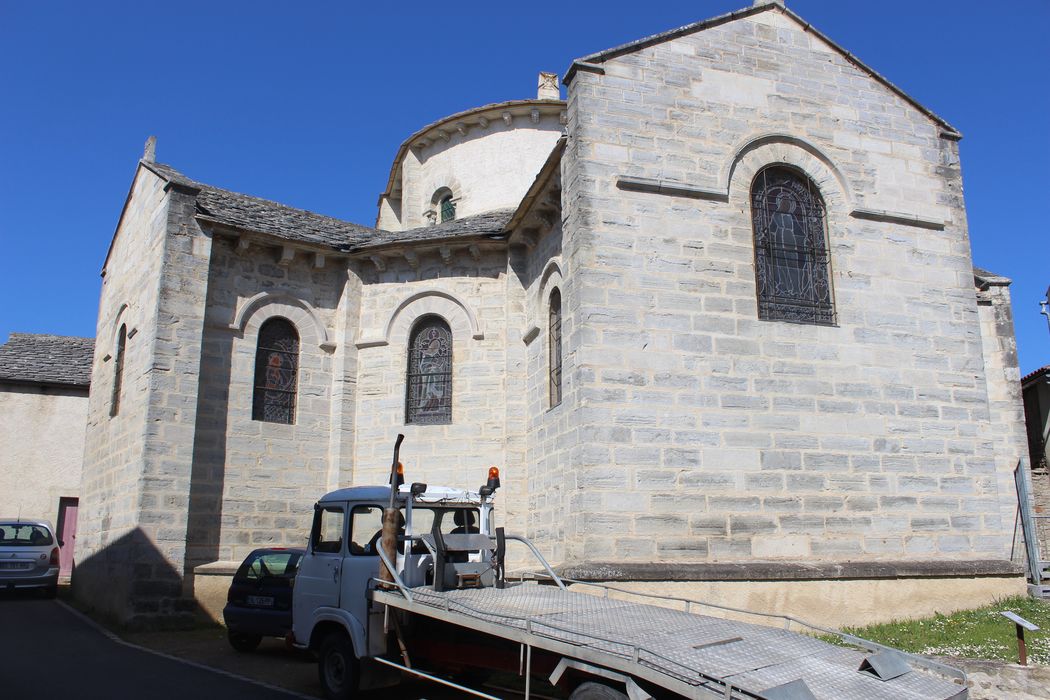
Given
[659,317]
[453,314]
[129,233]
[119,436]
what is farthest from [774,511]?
[129,233]

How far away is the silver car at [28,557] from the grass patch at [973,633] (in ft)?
49.0

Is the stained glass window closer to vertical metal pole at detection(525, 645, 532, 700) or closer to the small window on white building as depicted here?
the small window on white building

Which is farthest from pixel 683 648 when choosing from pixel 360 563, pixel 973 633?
pixel 973 633

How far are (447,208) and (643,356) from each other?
9.49 meters

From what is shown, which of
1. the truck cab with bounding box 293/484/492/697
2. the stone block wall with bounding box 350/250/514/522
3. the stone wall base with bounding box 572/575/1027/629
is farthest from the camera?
the stone block wall with bounding box 350/250/514/522

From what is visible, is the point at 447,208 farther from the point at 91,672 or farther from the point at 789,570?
the point at 91,672

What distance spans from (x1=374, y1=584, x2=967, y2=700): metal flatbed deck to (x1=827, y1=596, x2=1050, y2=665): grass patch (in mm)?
3326

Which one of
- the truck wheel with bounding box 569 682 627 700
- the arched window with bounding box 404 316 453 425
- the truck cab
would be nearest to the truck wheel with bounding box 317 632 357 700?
the truck cab

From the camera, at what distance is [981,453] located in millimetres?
11812

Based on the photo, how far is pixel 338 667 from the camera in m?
8.11

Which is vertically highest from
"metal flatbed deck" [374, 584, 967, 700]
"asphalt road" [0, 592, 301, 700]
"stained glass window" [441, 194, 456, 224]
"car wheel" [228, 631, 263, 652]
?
"stained glass window" [441, 194, 456, 224]

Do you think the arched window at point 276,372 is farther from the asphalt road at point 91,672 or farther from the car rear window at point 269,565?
the asphalt road at point 91,672

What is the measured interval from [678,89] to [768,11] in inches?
84.7

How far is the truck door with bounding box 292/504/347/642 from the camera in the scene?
8.37m
